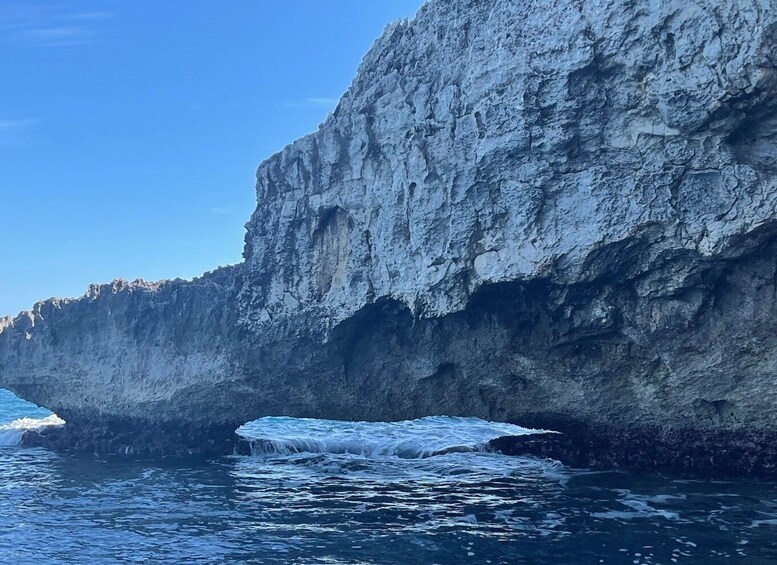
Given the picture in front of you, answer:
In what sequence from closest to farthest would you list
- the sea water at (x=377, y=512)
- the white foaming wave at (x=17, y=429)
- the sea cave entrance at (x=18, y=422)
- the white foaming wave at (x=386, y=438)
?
the sea water at (x=377, y=512)
the white foaming wave at (x=386, y=438)
the white foaming wave at (x=17, y=429)
the sea cave entrance at (x=18, y=422)

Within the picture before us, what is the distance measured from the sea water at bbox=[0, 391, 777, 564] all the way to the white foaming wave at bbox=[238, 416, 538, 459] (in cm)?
30

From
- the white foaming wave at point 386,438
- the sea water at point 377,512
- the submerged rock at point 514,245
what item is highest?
the submerged rock at point 514,245

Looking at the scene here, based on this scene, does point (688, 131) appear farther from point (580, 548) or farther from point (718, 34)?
point (580, 548)

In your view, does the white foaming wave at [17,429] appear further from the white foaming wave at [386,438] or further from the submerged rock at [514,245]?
the white foaming wave at [386,438]

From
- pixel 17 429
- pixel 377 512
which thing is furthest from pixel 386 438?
pixel 17 429

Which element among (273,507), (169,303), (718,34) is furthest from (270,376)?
(718,34)

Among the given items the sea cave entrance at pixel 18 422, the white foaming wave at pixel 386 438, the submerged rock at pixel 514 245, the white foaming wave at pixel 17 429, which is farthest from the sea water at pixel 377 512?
the sea cave entrance at pixel 18 422

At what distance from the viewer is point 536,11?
17.5 m

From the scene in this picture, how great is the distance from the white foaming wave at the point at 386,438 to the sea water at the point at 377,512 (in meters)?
0.30

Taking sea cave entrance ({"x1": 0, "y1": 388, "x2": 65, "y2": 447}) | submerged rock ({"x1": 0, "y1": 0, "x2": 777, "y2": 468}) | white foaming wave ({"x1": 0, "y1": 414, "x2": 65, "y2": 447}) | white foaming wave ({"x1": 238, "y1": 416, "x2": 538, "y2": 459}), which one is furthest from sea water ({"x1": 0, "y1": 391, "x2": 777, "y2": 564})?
sea cave entrance ({"x1": 0, "y1": 388, "x2": 65, "y2": 447})

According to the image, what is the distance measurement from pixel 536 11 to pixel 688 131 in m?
5.20

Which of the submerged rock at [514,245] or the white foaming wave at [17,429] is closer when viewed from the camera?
the submerged rock at [514,245]

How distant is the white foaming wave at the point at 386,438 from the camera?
979 inches

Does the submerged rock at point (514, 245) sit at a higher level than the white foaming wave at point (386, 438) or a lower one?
higher
